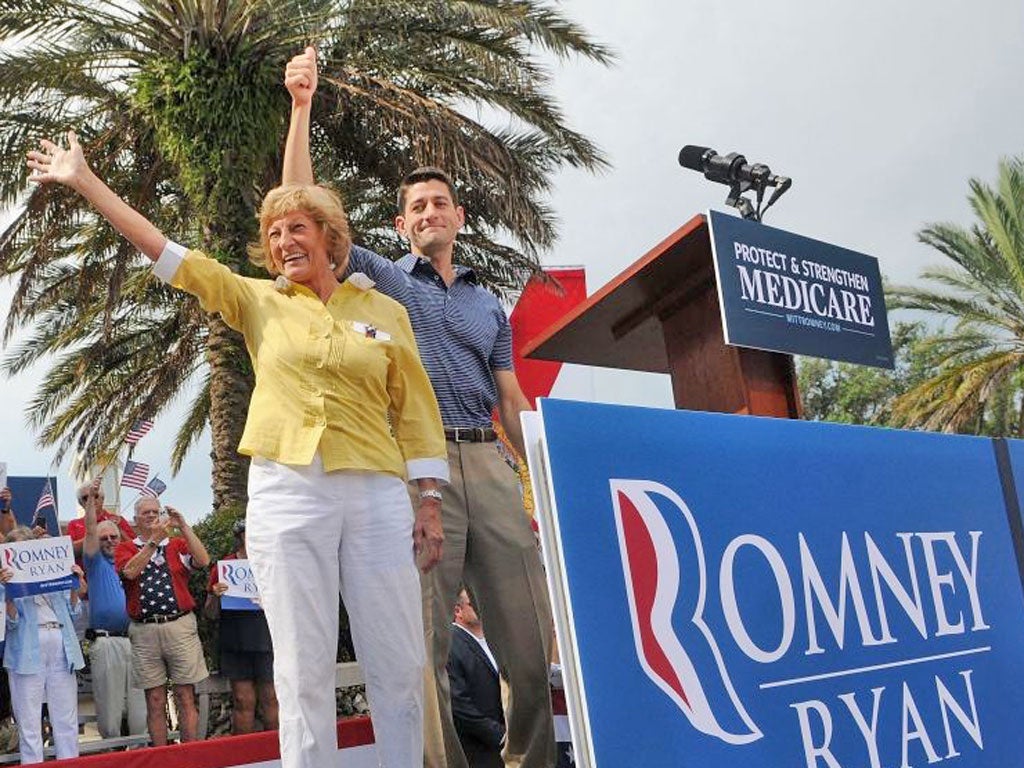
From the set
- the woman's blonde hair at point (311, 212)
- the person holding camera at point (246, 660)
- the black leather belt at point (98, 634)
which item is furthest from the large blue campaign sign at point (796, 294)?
the black leather belt at point (98, 634)

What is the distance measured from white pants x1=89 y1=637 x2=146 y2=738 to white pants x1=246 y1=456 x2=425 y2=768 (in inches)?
223

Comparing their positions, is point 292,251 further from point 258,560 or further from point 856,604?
point 856,604

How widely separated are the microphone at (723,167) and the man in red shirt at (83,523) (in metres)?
5.31

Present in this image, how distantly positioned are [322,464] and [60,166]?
980mm

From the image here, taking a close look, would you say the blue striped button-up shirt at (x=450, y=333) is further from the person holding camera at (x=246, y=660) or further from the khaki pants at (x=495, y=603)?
the person holding camera at (x=246, y=660)

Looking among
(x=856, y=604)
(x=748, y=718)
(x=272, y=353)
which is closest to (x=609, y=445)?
(x=748, y=718)

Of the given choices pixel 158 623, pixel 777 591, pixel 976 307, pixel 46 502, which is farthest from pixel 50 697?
pixel 976 307

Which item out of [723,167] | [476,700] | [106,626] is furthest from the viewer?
[106,626]

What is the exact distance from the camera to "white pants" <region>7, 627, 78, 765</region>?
6910mm

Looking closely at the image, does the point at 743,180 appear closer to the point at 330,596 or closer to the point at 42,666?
the point at 330,596

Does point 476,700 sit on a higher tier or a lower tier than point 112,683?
lower

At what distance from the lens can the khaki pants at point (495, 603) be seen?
3.23 metres

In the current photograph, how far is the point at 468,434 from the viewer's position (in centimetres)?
342

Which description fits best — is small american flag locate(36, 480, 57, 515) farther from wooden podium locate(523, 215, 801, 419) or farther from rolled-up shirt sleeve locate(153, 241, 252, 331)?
rolled-up shirt sleeve locate(153, 241, 252, 331)
